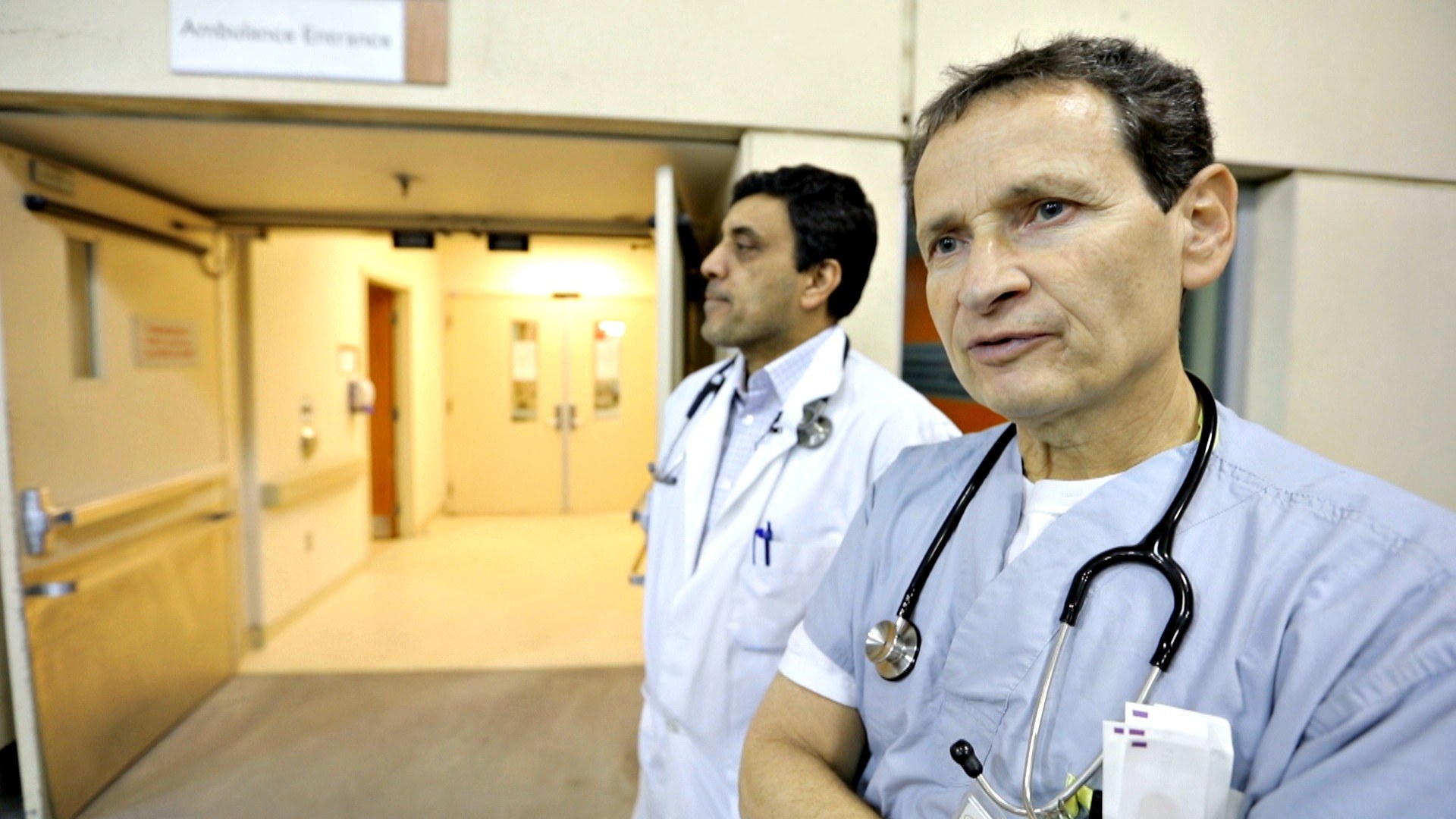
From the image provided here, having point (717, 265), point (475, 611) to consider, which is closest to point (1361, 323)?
point (717, 265)

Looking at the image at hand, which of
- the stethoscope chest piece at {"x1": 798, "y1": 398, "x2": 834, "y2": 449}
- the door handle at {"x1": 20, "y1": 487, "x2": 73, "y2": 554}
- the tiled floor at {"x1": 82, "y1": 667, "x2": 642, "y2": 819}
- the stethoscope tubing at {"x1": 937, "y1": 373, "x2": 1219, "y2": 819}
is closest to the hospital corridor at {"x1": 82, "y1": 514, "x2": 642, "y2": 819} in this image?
the tiled floor at {"x1": 82, "y1": 667, "x2": 642, "y2": 819}

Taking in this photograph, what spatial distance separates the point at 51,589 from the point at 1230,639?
2.85 m

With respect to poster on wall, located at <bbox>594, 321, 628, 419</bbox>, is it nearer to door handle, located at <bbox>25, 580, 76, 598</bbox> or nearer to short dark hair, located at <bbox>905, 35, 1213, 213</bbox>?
door handle, located at <bbox>25, 580, 76, 598</bbox>

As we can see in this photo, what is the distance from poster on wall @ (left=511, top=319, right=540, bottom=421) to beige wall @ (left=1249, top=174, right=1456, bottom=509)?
5.61 meters

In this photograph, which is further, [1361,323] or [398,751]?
[398,751]

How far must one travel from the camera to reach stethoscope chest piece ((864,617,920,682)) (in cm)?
79

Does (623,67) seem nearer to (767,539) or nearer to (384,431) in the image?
(767,539)

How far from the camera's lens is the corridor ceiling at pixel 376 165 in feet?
6.33

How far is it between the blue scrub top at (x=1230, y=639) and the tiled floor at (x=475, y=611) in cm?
283

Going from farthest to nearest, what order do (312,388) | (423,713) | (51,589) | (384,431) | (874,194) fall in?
(384,431), (312,388), (423,713), (51,589), (874,194)

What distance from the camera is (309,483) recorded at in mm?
3752

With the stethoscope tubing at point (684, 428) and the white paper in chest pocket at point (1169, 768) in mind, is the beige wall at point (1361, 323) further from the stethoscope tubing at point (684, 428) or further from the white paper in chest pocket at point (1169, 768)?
the white paper in chest pocket at point (1169, 768)

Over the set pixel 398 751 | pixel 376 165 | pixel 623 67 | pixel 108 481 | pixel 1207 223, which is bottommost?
pixel 398 751

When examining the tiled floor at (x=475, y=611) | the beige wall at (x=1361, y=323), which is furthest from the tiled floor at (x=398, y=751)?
the beige wall at (x=1361, y=323)
